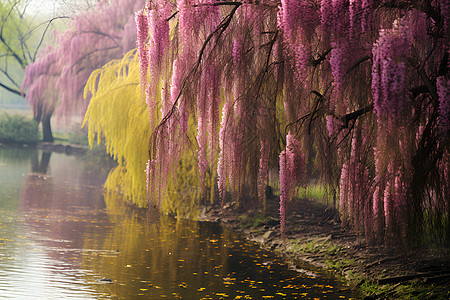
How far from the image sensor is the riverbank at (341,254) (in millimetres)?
7465

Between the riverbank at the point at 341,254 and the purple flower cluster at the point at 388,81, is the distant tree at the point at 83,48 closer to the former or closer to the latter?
the riverbank at the point at 341,254

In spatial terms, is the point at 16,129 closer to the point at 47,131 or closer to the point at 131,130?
the point at 47,131

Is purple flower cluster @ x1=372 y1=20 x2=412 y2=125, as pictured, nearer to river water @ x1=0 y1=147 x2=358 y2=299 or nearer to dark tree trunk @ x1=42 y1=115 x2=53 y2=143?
river water @ x1=0 y1=147 x2=358 y2=299

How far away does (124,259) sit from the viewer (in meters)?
9.19

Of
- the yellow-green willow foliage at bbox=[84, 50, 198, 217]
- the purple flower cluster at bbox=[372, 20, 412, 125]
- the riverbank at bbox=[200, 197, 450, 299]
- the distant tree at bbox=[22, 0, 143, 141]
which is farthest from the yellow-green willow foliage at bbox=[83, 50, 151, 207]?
the distant tree at bbox=[22, 0, 143, 141]

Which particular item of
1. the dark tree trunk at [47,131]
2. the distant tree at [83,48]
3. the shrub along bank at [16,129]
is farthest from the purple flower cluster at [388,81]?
the dark tree trunk at [47,131]

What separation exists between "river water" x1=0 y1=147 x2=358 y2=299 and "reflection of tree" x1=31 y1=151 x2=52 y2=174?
6.25m

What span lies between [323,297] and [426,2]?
12.7ft

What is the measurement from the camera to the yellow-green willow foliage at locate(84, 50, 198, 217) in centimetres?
1259

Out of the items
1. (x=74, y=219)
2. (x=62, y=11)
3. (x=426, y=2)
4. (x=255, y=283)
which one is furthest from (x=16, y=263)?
(x=62, y=11)

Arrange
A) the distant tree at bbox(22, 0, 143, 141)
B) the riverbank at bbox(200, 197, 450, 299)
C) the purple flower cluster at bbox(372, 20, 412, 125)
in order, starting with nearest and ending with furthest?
the purple flower cluster at bbox(372, 20, 412, 125) < the riverbank at bbox(200, 197, 450, 299) < the distant tree at bbox(22, 0, 143, 141)

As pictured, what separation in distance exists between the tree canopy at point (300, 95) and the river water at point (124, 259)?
193 centimetres

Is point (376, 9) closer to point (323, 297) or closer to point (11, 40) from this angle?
point (323, 297)

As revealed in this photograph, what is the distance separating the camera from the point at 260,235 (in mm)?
11781
